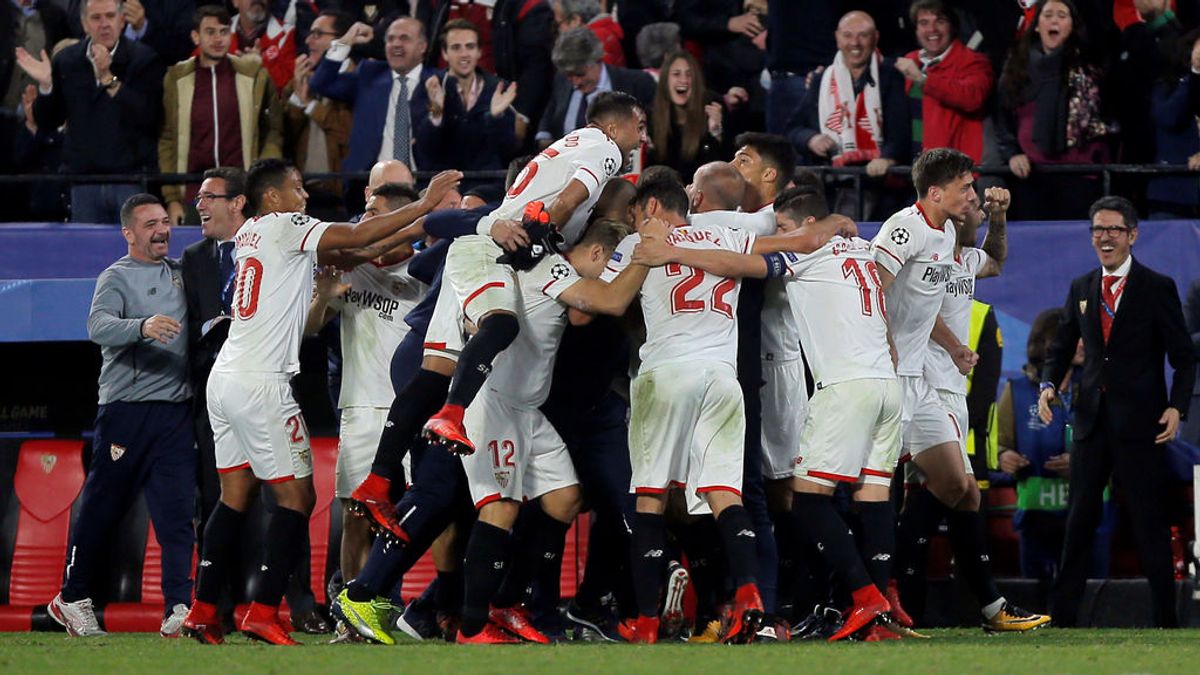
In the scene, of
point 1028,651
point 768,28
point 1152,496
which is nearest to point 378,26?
point 768,28

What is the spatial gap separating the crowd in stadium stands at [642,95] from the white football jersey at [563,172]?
8.56 ft

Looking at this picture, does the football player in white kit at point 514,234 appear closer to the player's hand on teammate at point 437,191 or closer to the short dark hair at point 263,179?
the player's hand on teammate at point 437,191

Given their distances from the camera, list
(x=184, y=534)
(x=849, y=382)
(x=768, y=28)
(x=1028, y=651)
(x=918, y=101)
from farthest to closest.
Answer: (x=768, y=28)
(x=918, y=101)
(x=184, y=534)
(x=849, y=382)
(x=1028, y=651)

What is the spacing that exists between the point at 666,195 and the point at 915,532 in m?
2.27

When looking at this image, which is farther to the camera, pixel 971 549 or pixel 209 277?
pixel 209 277

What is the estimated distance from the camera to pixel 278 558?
8430mm

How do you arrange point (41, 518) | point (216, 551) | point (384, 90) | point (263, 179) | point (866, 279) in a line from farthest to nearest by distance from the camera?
point (384, 90)
point (41, 518)
point (263, 179)
point (866, 279)
point (216, 551)

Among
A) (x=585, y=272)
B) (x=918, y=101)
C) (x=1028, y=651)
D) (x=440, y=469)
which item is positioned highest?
(x=918, y=101)

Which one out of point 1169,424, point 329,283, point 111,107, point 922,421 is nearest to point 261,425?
point 329,283

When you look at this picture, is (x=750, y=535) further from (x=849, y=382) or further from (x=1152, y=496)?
(x=1152, y=496)

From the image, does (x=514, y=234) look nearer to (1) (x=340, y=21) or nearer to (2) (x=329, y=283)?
(2) (x=329, y=283)

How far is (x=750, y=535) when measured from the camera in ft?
26.8

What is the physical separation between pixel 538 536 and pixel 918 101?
5037mm

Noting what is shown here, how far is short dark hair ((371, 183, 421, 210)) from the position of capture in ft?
31.9
